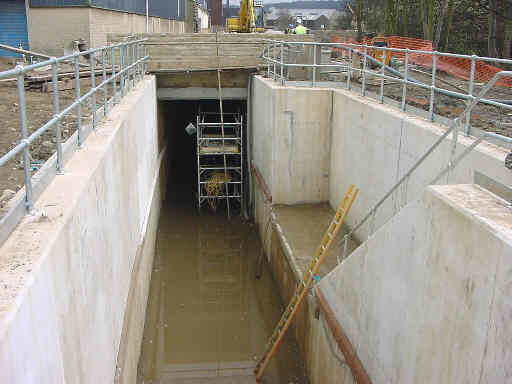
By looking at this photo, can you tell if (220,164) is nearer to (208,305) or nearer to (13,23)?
(13,23)

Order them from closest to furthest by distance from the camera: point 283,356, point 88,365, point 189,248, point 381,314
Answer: point 88,365 < point 381,314 < point 283,356 < point 189,248

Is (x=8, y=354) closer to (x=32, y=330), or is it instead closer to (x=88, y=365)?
(x=32, y=330)

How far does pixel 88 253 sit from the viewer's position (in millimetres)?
4496

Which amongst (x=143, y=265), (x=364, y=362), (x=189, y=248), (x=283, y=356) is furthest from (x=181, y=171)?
(x=364, y=362)

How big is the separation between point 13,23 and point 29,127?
1321cm

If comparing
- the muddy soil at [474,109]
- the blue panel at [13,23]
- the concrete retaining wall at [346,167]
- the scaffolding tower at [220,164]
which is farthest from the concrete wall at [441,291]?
the blue panel at [13,23]

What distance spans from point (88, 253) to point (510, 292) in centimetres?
323

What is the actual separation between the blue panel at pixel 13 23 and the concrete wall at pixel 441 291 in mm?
17348

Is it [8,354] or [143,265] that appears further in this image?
[143,265]

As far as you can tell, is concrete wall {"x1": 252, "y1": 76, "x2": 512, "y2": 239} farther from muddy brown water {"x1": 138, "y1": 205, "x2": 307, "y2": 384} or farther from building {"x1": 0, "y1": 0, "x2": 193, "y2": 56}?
building {"x1": 0, "y1": 0, "x2": 193, "y2": 56}

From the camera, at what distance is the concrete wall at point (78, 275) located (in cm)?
278

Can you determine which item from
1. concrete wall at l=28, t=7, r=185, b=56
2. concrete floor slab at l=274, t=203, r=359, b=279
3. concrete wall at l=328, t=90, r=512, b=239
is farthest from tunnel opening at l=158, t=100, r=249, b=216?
concrete wall at l=328, t=90, r=512, b=239

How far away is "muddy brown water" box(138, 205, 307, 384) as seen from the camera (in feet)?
30.4

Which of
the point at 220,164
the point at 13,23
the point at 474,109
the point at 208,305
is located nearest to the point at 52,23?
the point at 13,23
